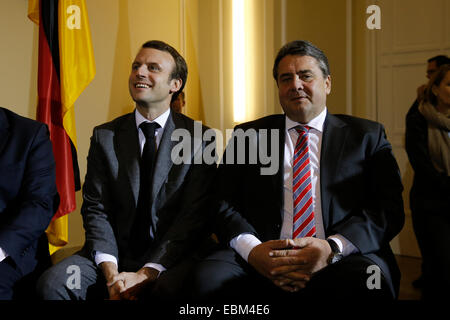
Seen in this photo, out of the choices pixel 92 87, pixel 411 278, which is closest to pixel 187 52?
pixel 92 87

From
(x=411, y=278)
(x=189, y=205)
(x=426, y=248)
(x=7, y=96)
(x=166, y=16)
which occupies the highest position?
(x=166, y=16)

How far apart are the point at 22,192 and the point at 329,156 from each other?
1226mm

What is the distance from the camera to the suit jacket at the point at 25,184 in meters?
1.72

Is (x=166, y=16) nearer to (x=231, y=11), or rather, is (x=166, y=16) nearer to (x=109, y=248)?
(x=231, y=11)

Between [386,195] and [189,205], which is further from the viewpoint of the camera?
[189,205]

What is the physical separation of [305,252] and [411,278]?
6.80ft

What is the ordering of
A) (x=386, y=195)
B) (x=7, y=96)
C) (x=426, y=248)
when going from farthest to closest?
1. (x=7, y=96)
2. (x=426, y=248)
3. (x=386, y=195)

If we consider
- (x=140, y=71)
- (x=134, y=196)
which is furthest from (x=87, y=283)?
(x=140, y=71)

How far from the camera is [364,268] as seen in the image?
1.57 meters

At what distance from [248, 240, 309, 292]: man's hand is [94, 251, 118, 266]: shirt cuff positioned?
22.5 inches

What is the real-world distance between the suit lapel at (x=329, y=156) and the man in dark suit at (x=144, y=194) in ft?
1.62

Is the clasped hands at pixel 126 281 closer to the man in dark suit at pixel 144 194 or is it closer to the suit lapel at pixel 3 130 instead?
the man in dark suit at pixel 144 194

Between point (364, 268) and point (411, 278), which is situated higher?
point (364, 268)


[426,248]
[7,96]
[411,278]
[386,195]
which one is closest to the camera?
[386,195]
